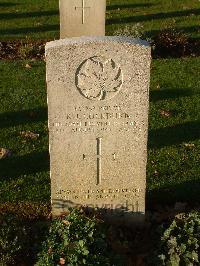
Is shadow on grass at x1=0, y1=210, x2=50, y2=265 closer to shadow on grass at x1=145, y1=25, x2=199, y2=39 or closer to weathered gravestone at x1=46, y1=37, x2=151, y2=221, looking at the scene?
weathered gravestone at x1=46, y1=37, x2=151, y2=221

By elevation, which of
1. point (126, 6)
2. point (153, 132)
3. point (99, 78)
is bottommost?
point (153, 132)

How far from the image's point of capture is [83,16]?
1045cm

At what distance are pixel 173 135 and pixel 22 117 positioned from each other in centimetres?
243

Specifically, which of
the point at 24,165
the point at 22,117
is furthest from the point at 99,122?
the point at 22,117

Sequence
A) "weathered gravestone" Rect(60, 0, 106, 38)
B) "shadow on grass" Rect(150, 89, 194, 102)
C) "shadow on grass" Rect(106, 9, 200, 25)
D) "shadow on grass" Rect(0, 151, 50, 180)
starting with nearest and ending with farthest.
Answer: "shadow on grass" Rect(0, 151, 50, 180) < "shadow on grass" Rect(150, 89, 194, 102) < "weathered gravestone" Rect(60, 0, 106, 38) < "shadow on grass" Rect(106, 9, 200, 25)

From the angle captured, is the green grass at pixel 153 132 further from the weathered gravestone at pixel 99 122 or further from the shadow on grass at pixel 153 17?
the shadow on grass at pixel 153 17

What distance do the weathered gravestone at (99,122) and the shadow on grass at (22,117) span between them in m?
2.97

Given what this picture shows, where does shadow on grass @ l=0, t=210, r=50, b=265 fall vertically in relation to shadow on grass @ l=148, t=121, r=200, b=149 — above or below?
above

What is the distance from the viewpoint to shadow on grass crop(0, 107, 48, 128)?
8.12 meters

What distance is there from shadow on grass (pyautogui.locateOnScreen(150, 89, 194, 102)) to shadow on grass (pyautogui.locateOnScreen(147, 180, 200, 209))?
2.84 metres

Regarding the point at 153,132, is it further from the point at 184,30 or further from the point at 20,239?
the point at 184,30

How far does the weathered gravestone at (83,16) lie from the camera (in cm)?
1026

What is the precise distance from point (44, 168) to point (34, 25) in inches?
305

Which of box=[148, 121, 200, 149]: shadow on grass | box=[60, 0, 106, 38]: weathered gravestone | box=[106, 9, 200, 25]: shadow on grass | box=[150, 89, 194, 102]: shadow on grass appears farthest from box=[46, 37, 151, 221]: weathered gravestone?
box=[106, 9, 200, 25]: shadow on grass
